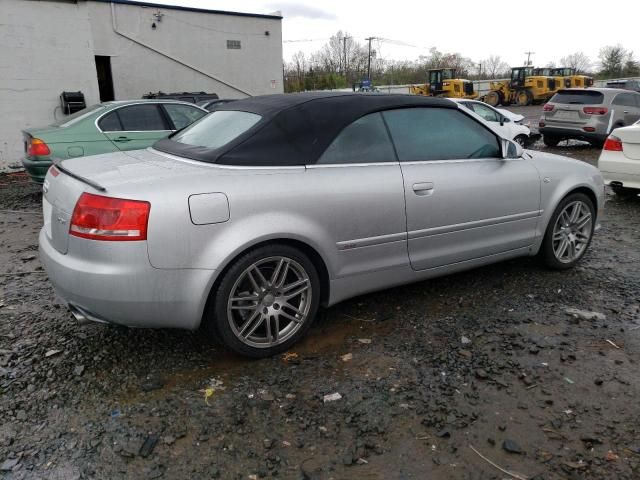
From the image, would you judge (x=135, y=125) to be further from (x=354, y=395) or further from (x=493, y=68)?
(x=493, y=68)

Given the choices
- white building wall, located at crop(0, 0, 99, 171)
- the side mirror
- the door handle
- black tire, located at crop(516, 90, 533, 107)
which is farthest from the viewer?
black tire, located at crop(516, 90, 533, 107)

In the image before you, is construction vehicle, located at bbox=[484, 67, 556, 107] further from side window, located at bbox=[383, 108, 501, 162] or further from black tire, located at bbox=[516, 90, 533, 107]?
side window, located at bbox=[383, 108, 501, 162]

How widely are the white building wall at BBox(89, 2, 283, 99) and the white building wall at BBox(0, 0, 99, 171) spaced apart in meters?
4.25

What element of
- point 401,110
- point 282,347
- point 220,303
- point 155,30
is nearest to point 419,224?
point 401,110

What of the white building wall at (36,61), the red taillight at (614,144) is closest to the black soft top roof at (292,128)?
the red taillight at (614,144)

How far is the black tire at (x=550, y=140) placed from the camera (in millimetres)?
13573

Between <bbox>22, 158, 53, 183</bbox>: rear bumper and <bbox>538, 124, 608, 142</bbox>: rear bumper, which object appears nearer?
<bbox>22, 158, 53, 183</bbox>: rear bumper

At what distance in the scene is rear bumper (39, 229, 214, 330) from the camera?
2715 millimetres

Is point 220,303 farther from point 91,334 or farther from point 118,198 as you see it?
point 91,334

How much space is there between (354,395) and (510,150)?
2423mm

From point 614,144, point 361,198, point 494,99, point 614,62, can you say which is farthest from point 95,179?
point 614,62

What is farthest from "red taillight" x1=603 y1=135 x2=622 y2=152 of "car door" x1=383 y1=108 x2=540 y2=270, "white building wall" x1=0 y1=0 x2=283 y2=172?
"white building wall" x1=0 y1=0 x2=283 y2=172

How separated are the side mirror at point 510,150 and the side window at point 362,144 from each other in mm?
1074

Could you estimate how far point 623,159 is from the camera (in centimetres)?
732
